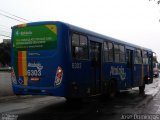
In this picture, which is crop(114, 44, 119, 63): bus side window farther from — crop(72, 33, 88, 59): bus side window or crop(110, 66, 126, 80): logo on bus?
crop(72, 33, 88, 59): bus side window

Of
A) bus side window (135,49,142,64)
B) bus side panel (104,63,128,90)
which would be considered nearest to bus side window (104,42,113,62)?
bus side panel (104,63,128,90)

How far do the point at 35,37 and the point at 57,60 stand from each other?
1302 mm

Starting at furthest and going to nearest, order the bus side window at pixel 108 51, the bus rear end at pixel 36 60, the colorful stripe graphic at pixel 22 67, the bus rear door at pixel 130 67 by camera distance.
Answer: the bus rear door at pixel 130 67 → the bus side window at pixel 108 51 → the colorful stripe graphic at pixel 22 67 → the bus rear end at pixel 36 60

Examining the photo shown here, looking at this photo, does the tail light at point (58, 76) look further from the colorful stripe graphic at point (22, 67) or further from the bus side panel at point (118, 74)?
the bus side panel at point (118, 74)

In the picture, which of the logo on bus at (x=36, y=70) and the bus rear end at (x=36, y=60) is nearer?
the bus rear end at (x=36, y=60)

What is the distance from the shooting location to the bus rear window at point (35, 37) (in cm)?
1208

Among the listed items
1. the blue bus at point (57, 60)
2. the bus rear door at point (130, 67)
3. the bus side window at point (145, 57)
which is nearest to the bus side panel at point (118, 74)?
the bus rear door at point (130, 67)

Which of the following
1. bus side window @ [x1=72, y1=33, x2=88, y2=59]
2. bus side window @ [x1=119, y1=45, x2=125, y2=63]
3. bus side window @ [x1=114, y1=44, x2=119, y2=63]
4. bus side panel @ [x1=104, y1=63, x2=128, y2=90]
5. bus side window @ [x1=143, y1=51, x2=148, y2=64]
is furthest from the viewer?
bus side window @ [x1=143, y1=51, x2=148, y2=64]

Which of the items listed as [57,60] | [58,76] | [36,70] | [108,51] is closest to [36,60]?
[36,70]

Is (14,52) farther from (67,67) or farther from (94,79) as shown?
(94,79)

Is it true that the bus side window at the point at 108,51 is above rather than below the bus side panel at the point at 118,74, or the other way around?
above

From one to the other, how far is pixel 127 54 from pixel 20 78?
25.3 ft

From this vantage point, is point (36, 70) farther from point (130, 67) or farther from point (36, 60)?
point (130, 67)

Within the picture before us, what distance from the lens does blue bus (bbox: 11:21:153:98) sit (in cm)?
1186
